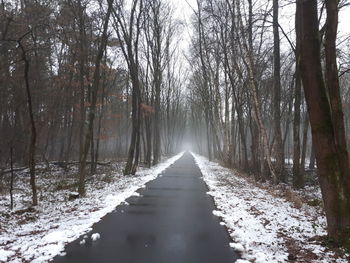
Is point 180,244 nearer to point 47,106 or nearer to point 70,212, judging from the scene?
point 70,212

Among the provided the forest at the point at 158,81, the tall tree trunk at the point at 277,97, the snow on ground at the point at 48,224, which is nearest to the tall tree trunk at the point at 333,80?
the forest at the point at 158,81

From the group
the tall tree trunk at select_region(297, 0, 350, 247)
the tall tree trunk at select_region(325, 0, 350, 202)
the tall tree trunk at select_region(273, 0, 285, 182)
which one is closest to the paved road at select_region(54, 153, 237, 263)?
the tall tree trunk at select_region(297, 0, 350, 247)

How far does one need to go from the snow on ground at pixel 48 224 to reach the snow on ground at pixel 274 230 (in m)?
2.99

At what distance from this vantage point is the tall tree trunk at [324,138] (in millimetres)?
6152

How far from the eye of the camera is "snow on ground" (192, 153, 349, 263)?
18.8 ft

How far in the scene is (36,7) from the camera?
1739 centimetres

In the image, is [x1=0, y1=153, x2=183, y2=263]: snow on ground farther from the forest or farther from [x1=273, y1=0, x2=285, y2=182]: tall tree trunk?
[x1=273, y1=0, x2=285, y2=182]: tall tree trunk

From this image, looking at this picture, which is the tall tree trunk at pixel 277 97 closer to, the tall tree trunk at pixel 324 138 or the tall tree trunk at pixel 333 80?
the tall tree trunk at pixel 333 80

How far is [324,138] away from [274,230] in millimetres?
2493

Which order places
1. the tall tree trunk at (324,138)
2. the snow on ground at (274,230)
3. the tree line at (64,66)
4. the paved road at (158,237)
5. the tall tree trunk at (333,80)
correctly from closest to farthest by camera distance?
the paved road at (158,237) < the snow on ground at (274,230) < the tall tree trunk at (324,138) < the tall tree trunk at (333,80) < the tree line at (64,66)

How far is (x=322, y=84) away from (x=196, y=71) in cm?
3339

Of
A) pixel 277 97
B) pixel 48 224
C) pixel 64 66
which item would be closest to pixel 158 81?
pixel 64 66

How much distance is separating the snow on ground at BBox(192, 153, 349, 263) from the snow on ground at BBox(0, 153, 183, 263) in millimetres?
2994

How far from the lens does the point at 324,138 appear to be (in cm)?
617
